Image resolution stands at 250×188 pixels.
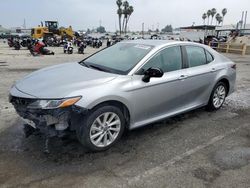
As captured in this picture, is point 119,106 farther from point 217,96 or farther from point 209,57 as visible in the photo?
point 217,96

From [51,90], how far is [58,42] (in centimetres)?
2803

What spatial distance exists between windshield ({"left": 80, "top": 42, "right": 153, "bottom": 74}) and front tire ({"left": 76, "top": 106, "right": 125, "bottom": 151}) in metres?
0.68

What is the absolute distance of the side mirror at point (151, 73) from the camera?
373 cm

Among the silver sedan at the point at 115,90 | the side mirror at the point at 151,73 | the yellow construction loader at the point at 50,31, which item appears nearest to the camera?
→ the silver sedan at the point at 115,90

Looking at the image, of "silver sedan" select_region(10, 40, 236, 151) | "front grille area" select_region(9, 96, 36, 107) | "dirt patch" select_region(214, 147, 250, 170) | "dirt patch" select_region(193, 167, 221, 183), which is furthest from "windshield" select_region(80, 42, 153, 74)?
"dirt patch" select_region(214, 147, 250, 170)

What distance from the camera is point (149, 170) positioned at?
3205 millimetres

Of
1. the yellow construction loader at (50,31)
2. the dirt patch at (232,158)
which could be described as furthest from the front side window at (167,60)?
the yellow construction loader at (50,31)

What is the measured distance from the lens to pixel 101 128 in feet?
11.5

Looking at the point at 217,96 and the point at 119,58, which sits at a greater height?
the point at 119,58

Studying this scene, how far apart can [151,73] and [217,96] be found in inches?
93.4

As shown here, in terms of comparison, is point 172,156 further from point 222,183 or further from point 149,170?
point 222,183

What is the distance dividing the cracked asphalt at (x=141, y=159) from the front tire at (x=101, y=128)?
0.49ft

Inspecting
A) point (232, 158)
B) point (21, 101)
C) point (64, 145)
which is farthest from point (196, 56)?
point (21, 101)

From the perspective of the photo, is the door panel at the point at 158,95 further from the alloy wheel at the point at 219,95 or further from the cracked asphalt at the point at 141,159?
the alloy wheel at the point at 219,95
